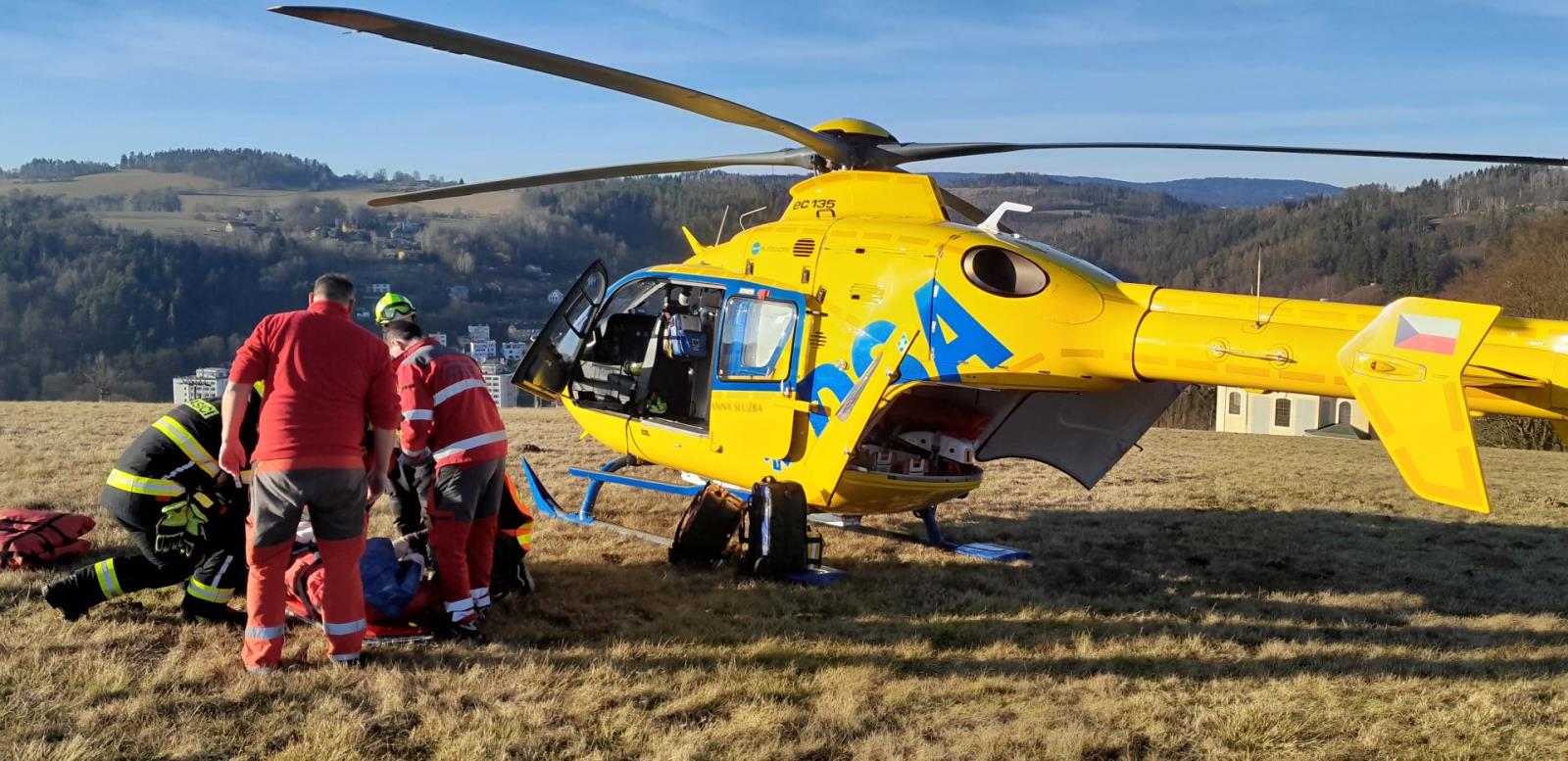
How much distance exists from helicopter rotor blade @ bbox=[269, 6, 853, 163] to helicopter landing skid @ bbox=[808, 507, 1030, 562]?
306 centimetres

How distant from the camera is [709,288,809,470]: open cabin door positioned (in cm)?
736

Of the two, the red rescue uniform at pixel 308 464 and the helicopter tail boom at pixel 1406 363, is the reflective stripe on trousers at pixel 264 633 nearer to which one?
the red rescue uniform at pixel 308 464

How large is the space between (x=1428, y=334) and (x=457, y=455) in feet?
16.1

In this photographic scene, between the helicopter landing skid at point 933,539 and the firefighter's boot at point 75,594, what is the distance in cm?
491

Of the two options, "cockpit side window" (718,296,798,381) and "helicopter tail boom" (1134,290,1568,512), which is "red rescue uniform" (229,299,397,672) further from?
"helicopter tail boom" (1134,290,1568,512)

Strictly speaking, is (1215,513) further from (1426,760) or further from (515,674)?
(515,674)

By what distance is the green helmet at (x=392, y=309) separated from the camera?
6.00 meters

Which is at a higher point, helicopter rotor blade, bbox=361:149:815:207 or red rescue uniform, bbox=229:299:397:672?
helicopter rotor blade, bbox=361:149:815:207

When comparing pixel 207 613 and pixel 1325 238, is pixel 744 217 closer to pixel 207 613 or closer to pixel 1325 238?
pixel 207 613

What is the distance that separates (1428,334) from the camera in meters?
5.01

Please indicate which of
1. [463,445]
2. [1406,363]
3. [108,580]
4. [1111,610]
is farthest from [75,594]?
[1406,363]

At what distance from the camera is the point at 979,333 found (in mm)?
6613

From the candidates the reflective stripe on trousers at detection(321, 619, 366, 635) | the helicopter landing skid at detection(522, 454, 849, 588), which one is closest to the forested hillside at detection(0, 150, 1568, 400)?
the helicopter landing skid at detection(522, 454, 849, 588)

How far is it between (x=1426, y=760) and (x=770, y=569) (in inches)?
150
